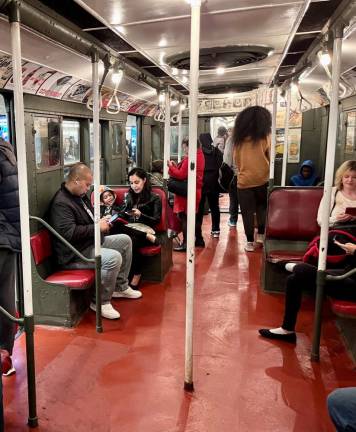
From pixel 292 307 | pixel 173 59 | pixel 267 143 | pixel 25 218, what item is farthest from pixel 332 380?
pixel 267 143

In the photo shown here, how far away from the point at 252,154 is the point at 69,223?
2.62 meters

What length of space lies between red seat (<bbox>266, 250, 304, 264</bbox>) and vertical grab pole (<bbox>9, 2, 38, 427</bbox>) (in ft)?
7.88

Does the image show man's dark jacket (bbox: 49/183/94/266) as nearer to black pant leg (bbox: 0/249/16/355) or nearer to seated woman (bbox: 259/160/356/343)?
black pant leg (bbox: 0/249/16/355)

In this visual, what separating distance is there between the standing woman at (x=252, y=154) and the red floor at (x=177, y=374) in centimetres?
167

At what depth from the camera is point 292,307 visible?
3.00m

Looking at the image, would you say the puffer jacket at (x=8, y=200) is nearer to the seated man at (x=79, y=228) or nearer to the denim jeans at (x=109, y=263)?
the seated man at (x=79, y=228)

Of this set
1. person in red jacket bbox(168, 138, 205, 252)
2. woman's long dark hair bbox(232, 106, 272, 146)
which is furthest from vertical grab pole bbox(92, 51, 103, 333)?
woman's long dark hair bbox(232, 106, 272, 146)

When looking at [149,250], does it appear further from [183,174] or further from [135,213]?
[183,174]

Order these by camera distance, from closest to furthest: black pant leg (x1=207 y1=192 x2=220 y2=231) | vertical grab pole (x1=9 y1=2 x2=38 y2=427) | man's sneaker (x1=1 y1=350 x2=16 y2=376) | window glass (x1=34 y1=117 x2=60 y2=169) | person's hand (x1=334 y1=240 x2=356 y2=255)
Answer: vertical grab pole (x1=9 y1=2 x2=38 y2=427) < man's sneaker (x1=1 y1=350 x2=16 y2=376) < person's hand (x1=334 y1=240 x2=356 y2=255) < window glass (x1=34 y1=117 x2=60 y2=169) < black pant leg (x1=207 y1=192 x2=220 y2=231)

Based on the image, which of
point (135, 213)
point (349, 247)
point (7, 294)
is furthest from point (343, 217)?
point (7, 294)

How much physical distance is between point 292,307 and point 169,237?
6.40 feet

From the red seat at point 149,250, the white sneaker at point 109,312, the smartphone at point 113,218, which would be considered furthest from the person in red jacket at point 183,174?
the white sneaker at point 109,312

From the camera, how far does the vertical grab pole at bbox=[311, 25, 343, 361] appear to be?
7.99ft

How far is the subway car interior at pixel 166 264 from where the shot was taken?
218 centimetres
